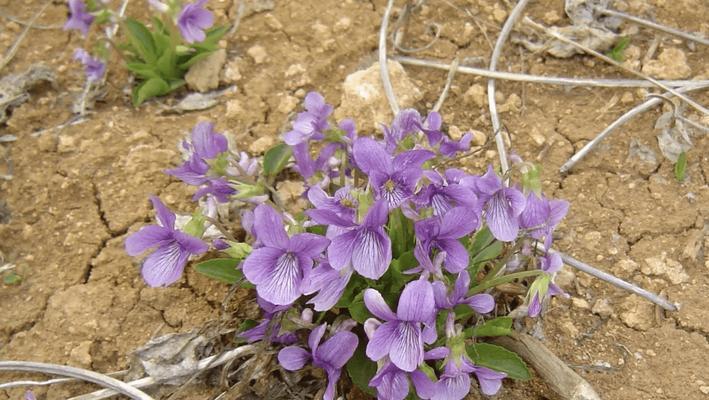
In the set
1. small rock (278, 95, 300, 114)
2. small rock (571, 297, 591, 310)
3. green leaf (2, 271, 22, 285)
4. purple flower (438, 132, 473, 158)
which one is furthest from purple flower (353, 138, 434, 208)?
green leaf (2, 271, 22, 285)

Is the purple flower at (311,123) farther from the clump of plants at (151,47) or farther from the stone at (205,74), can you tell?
the stone at (205,74)

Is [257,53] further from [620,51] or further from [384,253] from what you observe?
[384,253]

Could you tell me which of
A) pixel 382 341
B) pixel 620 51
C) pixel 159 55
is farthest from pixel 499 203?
pixel 159 55

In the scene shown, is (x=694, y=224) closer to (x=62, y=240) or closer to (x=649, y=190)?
(x=649, y=190)

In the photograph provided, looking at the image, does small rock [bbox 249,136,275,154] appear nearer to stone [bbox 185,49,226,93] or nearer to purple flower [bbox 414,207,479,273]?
stone [bbox 185,49,226,93]

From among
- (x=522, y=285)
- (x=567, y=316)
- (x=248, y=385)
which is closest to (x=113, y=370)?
(x=248, y=385)
